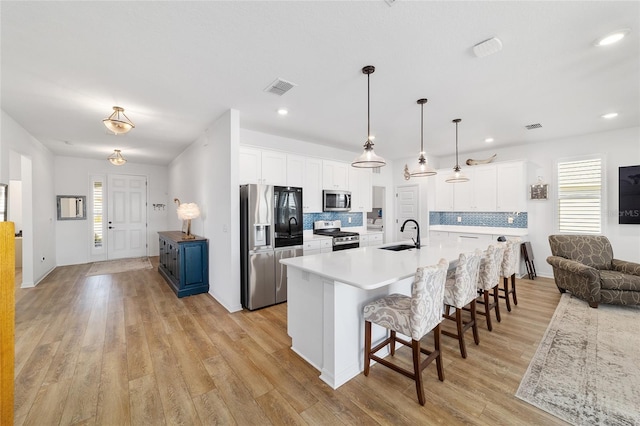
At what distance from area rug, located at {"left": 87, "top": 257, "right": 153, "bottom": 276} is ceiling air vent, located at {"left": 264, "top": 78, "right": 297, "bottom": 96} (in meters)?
5.47

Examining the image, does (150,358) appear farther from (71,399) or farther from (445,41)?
(445,41)

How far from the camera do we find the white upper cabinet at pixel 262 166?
4258 mm

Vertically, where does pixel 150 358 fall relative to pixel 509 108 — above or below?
below

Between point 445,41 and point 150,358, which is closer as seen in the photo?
point 445,41

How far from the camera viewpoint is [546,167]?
5.23 meters

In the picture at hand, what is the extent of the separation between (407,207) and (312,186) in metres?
2.97

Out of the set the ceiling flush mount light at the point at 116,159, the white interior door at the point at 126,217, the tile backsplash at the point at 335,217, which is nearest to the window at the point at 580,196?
the tile backsplash at the point at 335,217

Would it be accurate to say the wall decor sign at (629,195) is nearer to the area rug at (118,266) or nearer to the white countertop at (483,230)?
the white countertop at (483,230)

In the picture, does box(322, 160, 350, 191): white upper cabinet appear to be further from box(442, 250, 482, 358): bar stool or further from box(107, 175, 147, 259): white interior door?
box(107, 175, 147, 259): white interior door

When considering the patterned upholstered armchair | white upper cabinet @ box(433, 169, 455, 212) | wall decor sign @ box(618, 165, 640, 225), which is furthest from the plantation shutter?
wall decor sign @ box(618, 165, 640, 225)

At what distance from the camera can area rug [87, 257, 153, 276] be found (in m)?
5.88

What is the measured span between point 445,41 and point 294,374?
3.03 meters

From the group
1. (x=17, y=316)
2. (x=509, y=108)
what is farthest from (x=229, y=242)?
(x=509, y=108)

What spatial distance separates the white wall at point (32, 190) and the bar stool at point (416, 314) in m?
5.00
